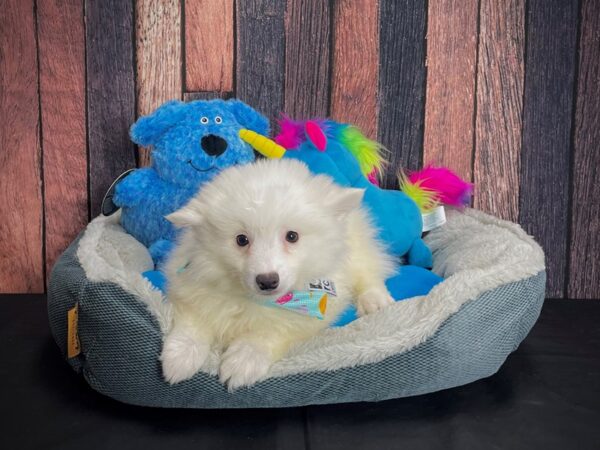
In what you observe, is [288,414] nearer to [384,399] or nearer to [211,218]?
[384,399]

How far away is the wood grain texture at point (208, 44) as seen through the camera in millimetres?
2439

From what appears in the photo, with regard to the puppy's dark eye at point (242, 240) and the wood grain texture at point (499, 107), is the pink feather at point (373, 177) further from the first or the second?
the puppy's dark eye at point (242, 240)

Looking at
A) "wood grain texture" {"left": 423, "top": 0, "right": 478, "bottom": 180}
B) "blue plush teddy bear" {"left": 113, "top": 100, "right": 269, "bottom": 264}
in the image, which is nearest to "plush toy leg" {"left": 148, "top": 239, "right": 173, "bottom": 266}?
"blue plush teddy bear" {"left": 113, "top": 100, "right": 269, "bottom": 264}

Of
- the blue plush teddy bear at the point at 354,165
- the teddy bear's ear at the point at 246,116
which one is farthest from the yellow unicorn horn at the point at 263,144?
the teddy bear's ear at the point at 246,116

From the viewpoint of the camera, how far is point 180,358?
55.5 inches

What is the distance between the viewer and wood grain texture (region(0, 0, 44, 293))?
2.42m

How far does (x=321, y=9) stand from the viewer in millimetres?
2457

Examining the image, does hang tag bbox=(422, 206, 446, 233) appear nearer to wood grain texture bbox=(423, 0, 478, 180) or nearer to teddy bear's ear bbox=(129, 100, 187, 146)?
wood grain texture bbox=(423, 0, 478, 180)

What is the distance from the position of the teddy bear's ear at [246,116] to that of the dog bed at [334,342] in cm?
80

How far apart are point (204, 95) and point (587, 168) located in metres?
1.68

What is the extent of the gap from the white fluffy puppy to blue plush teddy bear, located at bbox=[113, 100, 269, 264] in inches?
20.7

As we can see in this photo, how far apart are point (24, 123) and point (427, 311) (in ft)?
6.11

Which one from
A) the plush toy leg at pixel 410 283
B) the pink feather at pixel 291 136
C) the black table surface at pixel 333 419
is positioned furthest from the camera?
the pink feather at pixel 291 136

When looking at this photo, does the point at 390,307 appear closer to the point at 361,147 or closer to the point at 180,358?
the point at 180,358
